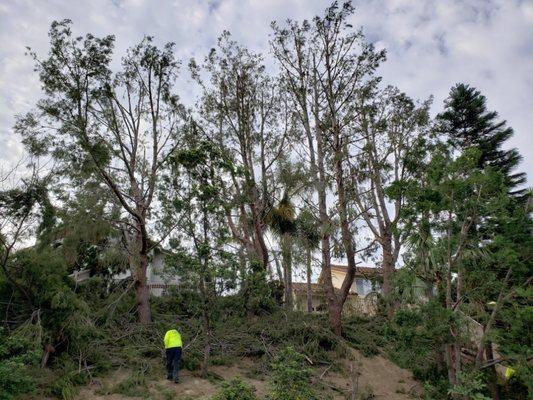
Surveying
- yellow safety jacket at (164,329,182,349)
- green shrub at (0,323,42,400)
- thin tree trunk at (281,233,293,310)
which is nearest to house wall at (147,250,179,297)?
thin tree trunk at (281,233,293,310)

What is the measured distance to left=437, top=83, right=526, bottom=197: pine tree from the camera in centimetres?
1845

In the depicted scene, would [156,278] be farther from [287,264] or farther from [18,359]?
[18,359]

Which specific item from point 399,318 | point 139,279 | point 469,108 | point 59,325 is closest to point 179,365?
point 59,325

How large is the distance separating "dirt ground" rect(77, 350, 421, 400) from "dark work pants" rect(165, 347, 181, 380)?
248 mm

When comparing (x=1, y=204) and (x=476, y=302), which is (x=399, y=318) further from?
(x=1, y=204)

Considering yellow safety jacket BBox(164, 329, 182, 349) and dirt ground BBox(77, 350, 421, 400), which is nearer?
dirt ground BBox(77, 350, 421, 400)

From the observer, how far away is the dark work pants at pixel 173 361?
11.9 m

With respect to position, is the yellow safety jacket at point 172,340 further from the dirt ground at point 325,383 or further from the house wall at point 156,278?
the house wall at point 156,278

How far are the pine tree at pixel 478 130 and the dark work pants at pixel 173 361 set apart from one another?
14.3m

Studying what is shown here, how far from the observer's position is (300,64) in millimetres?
18922

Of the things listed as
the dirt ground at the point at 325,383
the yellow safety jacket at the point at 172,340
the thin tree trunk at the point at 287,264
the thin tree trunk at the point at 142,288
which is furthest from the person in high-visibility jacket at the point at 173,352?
the thin tree trunk at the point at 287,264

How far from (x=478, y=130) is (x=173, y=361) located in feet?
54.1

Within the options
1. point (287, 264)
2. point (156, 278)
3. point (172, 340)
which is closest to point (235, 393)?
point (172, 340)

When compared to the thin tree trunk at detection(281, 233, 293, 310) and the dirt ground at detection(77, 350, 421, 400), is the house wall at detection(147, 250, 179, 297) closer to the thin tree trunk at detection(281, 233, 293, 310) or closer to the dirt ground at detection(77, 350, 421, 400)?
the thin tree trunk at detection(281, 233, 293, 310)
